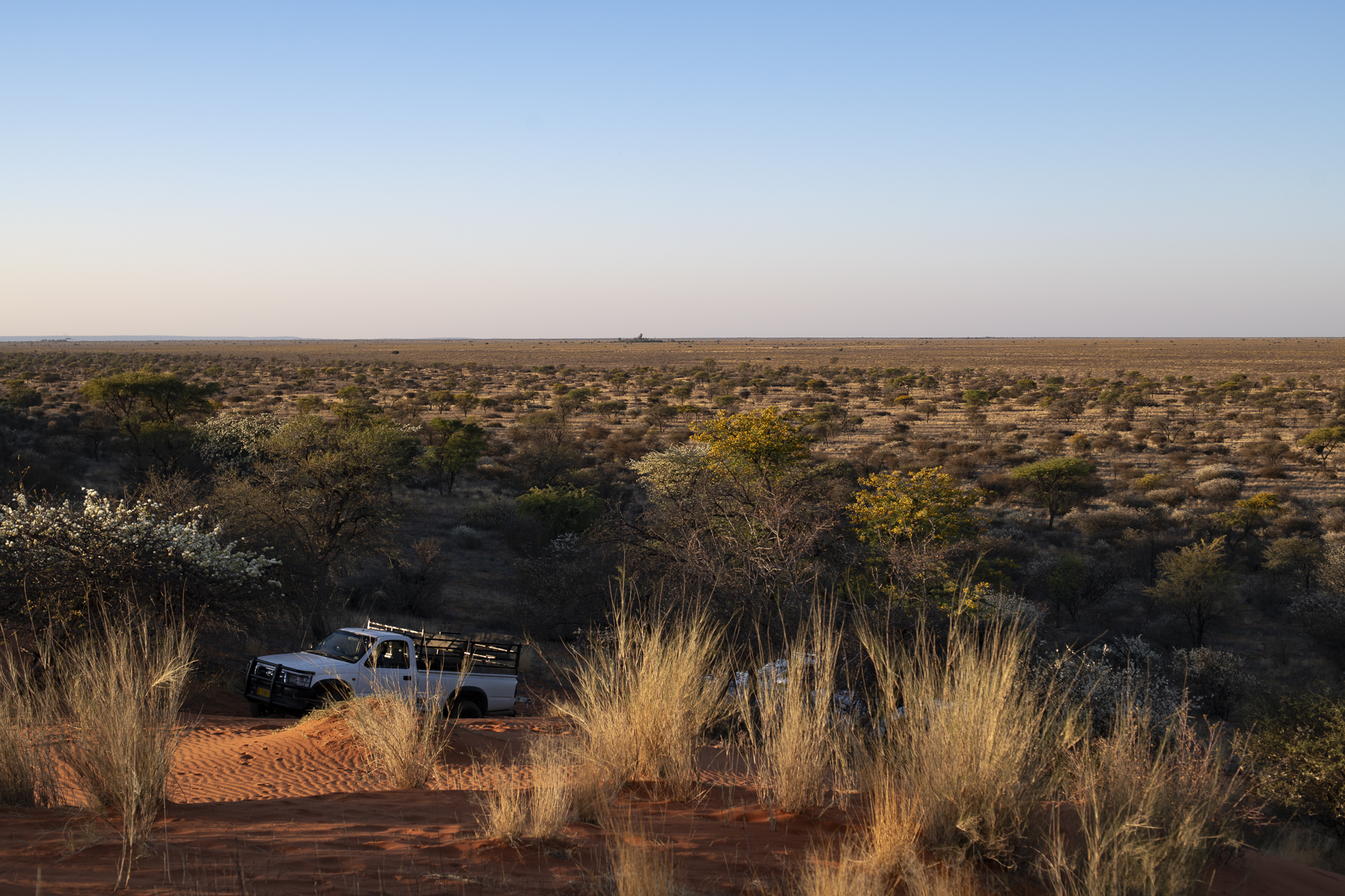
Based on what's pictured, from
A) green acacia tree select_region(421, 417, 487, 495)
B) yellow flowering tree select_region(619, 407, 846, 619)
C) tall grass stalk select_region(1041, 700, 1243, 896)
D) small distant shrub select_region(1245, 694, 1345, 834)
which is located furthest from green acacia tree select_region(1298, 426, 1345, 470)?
tall grass stalk select_region(1041, 700, 1243, 896)

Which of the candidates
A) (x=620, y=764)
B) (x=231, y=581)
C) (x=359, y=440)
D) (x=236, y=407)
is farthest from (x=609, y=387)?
(x=620, y=764)

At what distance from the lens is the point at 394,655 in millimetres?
11859

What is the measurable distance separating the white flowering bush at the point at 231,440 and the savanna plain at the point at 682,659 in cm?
18

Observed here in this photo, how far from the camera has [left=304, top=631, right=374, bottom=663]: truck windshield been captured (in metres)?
12.0

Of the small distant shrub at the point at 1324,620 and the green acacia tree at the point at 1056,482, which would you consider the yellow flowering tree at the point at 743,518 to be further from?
the small distant shrub at the point at 1324,620

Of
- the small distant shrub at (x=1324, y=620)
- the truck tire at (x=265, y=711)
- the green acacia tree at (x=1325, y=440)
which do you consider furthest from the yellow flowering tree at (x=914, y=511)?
the green acacia tree at (x=1325, y=440)

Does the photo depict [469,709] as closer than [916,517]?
Yes

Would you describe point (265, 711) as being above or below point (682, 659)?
below

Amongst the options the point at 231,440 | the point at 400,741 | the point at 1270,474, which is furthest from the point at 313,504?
the point at 1270,474

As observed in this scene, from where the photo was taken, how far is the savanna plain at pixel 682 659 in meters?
4.60

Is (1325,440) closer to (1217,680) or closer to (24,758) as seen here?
(1217,680)

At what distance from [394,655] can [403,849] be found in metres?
7.54

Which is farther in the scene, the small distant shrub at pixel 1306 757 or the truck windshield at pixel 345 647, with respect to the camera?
the truck windshield at pixel 345 647

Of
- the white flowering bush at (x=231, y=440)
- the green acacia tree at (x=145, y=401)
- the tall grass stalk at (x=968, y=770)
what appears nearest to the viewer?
the tall grass stalk at (x=968, y=770)
